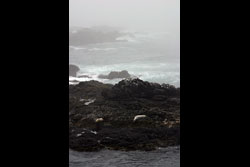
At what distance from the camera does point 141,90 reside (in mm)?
29031

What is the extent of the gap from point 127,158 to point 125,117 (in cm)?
626

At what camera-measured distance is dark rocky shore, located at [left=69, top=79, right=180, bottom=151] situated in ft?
69.4

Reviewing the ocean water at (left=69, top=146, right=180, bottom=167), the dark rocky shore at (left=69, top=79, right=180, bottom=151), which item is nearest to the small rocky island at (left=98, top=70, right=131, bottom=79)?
the dark rocky shore at (left=69, top=79, right=180, bottom=151)

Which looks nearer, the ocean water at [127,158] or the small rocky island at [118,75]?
the ocean water at [127,158]

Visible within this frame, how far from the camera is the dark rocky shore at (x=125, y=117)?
2114cm

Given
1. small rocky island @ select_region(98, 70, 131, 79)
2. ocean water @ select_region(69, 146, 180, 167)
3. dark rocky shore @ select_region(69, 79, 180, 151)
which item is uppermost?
small rocky island @ select_region(98, 70, 131, 79)

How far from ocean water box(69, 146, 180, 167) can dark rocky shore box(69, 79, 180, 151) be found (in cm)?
67

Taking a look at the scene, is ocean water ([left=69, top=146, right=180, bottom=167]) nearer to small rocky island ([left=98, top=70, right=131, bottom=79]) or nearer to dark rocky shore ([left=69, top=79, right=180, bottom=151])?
dark rocky shore ([left=69, top=79, right=180, bottom=151])

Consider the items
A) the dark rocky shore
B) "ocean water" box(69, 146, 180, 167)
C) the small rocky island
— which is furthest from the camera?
the small rocky island

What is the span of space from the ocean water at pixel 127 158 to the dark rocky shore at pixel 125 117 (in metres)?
0.67

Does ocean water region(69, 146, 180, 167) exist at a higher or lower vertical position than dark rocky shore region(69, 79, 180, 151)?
lower

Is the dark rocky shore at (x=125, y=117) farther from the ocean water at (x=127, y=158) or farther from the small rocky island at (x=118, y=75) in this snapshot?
the small rocky island at (x=118, y=75)

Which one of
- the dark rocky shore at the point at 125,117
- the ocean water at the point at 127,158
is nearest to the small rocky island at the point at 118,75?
the dark rocky shore at the point at 125,117
